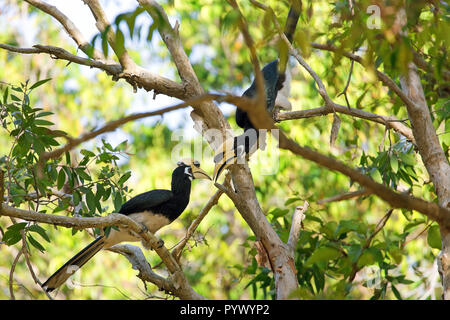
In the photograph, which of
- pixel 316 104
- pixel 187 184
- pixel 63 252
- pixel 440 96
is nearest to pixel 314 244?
pixel 187 184

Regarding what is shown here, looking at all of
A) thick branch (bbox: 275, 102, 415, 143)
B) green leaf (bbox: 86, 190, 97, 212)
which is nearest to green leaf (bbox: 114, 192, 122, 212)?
green leaf (bbox: 86, 190, 97, 212)

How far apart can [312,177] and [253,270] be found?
10.6ft

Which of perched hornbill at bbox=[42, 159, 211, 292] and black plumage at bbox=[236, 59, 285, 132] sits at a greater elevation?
black plumage at bbox=[236, 59, 285, 132]

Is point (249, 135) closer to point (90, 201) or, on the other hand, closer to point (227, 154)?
point (227, 154)

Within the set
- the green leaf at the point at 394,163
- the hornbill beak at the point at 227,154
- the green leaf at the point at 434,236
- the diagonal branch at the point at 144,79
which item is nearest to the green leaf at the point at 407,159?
the green leaf at the point at 394,163

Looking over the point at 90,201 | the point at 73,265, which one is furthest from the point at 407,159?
the point at 73,265

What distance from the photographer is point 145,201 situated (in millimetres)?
3568

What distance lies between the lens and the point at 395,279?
11.1 feet

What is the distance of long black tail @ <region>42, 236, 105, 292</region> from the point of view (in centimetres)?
305

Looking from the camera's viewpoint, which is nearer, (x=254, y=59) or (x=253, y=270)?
(x=254, y=59)

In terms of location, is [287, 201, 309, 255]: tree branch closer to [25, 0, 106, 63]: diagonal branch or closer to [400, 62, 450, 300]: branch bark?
[400, 62, 450, 300]: branch bark

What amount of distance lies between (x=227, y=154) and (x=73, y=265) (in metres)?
1.16

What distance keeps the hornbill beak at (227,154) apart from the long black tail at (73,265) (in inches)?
33.5
